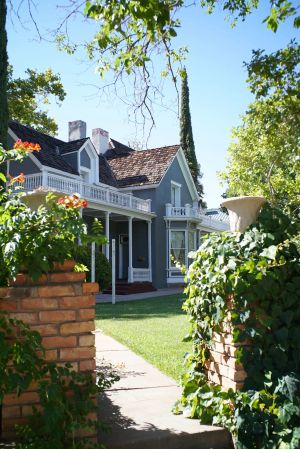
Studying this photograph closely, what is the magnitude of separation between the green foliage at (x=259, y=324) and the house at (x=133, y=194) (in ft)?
52.9

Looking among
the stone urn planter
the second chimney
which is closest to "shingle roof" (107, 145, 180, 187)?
the second chimney

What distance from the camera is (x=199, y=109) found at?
18.1 feet

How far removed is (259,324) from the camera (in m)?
2.97

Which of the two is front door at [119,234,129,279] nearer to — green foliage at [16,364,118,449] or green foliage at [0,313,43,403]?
green foliage at [16,364,118,449]

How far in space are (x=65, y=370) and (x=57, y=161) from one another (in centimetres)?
1918

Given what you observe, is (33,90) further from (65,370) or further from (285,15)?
(65,370)

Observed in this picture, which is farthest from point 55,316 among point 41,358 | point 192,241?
point 192,241

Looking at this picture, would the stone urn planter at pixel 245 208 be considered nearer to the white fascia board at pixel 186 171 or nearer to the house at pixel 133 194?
the house at pixel 133 194

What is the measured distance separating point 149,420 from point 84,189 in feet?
55.0

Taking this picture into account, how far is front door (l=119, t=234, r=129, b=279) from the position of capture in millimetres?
24312

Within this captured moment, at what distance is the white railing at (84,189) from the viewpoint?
17.2 m

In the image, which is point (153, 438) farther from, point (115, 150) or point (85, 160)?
point (115, 150)

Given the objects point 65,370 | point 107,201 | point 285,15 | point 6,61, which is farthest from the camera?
point 107,201

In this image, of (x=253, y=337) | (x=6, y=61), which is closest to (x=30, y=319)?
(x=253, y=337)
